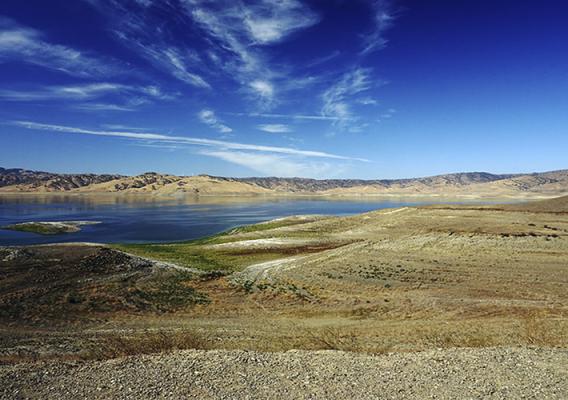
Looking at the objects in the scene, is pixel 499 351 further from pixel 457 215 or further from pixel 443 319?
pixel 457 215

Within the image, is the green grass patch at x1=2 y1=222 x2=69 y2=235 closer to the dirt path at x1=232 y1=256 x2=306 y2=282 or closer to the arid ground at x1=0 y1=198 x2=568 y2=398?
the arid ground at x1=0 y1=198 x2=568 y2=398

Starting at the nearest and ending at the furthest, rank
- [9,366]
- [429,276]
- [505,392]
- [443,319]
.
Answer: [505,392] < [9,366] < [443,319] < [429,276]

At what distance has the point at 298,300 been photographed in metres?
26.8

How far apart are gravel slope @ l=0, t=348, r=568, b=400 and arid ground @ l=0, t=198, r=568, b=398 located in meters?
0.21

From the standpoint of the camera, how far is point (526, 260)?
1398 inches

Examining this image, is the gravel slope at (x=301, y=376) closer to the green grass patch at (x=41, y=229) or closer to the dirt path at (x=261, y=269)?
the dirt path at (x=261, y=269)

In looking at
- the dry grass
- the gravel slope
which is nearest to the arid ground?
the dry grass

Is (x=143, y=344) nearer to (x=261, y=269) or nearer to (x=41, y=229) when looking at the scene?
(x=261, y=269)

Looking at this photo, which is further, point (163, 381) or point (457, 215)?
point (457, 215)

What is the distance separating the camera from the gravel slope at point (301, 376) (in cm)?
1265

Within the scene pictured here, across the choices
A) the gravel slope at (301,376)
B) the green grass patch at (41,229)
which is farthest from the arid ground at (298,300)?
the green grass patch at (41,229)

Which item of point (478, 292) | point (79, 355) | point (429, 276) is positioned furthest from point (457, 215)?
point (79, 355)

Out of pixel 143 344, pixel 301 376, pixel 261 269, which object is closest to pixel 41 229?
pixel 261 269

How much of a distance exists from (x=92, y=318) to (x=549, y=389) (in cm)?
2060
